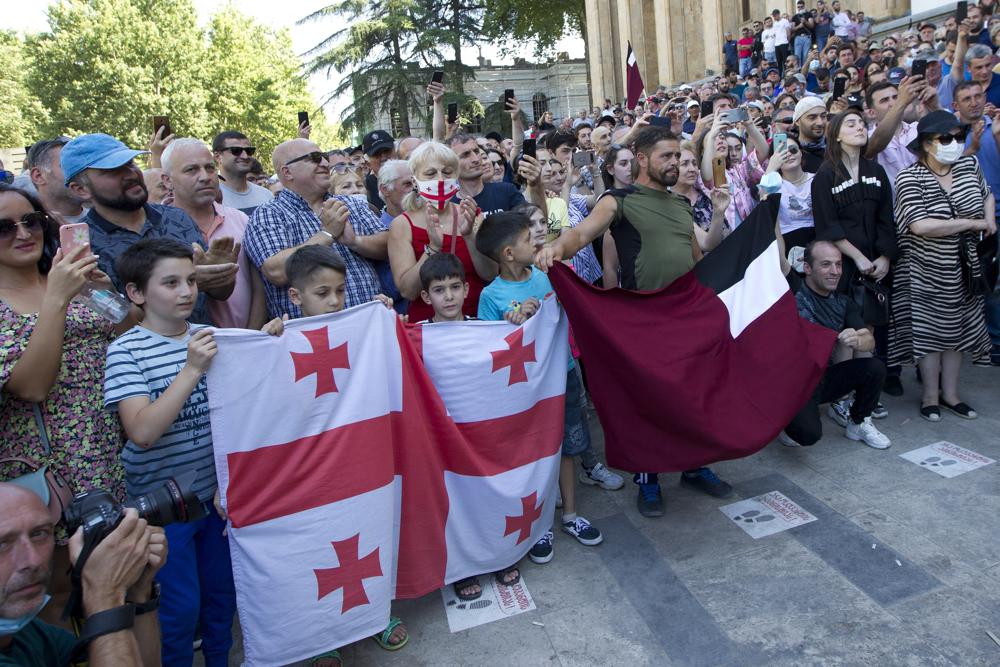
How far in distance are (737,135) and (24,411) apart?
19.8 ft

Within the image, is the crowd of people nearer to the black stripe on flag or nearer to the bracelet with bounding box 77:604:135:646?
the bracelet with bounding box 77:604:135:646

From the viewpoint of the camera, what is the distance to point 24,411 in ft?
7.97

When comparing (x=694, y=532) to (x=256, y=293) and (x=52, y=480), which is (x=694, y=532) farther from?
(x=52, y=480)

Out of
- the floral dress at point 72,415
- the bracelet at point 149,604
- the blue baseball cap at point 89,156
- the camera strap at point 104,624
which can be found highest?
the blue baseball cap at point 89,156

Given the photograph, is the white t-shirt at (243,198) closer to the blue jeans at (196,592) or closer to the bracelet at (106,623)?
the blue jeans at (196,592)

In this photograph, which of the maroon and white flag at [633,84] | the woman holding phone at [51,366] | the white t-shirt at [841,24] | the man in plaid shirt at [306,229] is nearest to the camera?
the woman holding phone at [51,366]

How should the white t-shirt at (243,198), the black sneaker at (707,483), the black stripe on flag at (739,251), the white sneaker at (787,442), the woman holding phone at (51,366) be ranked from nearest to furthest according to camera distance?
the woman holding phone at (51,366), the black stripe on flag at (739,251), the black sneaker at (707,483), the white sneaker at (787,442), the white t-shirt at (243,198)

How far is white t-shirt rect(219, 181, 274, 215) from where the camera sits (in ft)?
17.7

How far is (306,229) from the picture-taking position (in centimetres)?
365

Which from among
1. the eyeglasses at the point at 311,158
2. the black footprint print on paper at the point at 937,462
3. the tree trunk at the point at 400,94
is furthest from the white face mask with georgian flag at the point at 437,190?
the tree trunk at the point at 400,94

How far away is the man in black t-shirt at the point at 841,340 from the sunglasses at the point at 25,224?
3987 millimetres

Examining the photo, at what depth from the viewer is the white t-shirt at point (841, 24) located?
627 inches

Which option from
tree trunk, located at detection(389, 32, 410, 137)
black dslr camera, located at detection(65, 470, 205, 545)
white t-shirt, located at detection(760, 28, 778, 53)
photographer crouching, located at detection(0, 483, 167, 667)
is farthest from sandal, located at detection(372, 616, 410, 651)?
tree trunk, located at detection(389, 32, 410, 137)

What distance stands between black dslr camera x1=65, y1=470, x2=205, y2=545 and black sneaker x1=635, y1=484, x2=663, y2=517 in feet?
8.03
